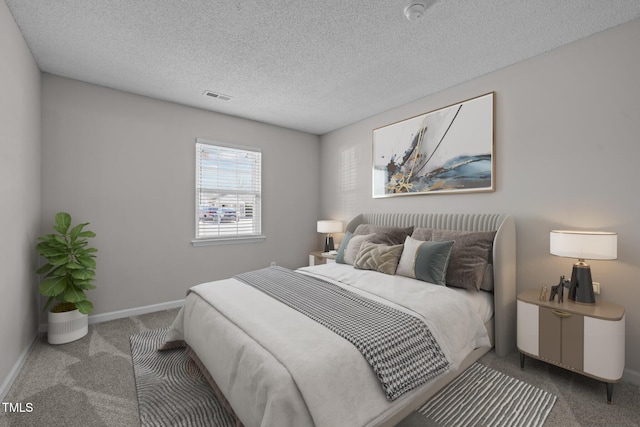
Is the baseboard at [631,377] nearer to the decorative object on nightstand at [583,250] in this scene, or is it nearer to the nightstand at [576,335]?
the nightstand at [576,335]

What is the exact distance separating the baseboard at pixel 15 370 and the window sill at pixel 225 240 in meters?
1.70

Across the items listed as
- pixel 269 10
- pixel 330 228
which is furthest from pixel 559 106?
pixel 330 228

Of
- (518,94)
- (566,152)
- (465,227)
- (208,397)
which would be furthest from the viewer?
(465,227)

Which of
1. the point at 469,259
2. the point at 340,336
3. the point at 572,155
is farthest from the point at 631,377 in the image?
the point at 340,336

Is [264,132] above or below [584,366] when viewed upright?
above

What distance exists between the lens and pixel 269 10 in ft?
6.47

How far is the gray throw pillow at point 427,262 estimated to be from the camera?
246cm

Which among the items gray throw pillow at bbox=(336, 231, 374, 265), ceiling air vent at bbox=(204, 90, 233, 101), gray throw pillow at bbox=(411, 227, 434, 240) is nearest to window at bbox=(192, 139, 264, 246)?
ceiling air vent at bbox=(204, 90, 233, 101)

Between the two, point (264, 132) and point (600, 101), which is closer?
point (600, 101)

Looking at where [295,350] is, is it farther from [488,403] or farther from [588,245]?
[588,245]

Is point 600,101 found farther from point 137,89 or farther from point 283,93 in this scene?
point 137,89

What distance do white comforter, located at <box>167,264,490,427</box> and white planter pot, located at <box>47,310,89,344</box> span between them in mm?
1123

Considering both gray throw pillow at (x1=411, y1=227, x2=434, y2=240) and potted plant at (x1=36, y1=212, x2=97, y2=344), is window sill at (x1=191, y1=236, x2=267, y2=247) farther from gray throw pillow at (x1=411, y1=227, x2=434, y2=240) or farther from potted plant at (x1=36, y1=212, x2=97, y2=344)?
gray throw pillow at (x1=411, y1=227, x2=434, y2=240)

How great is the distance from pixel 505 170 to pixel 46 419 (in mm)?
3923
